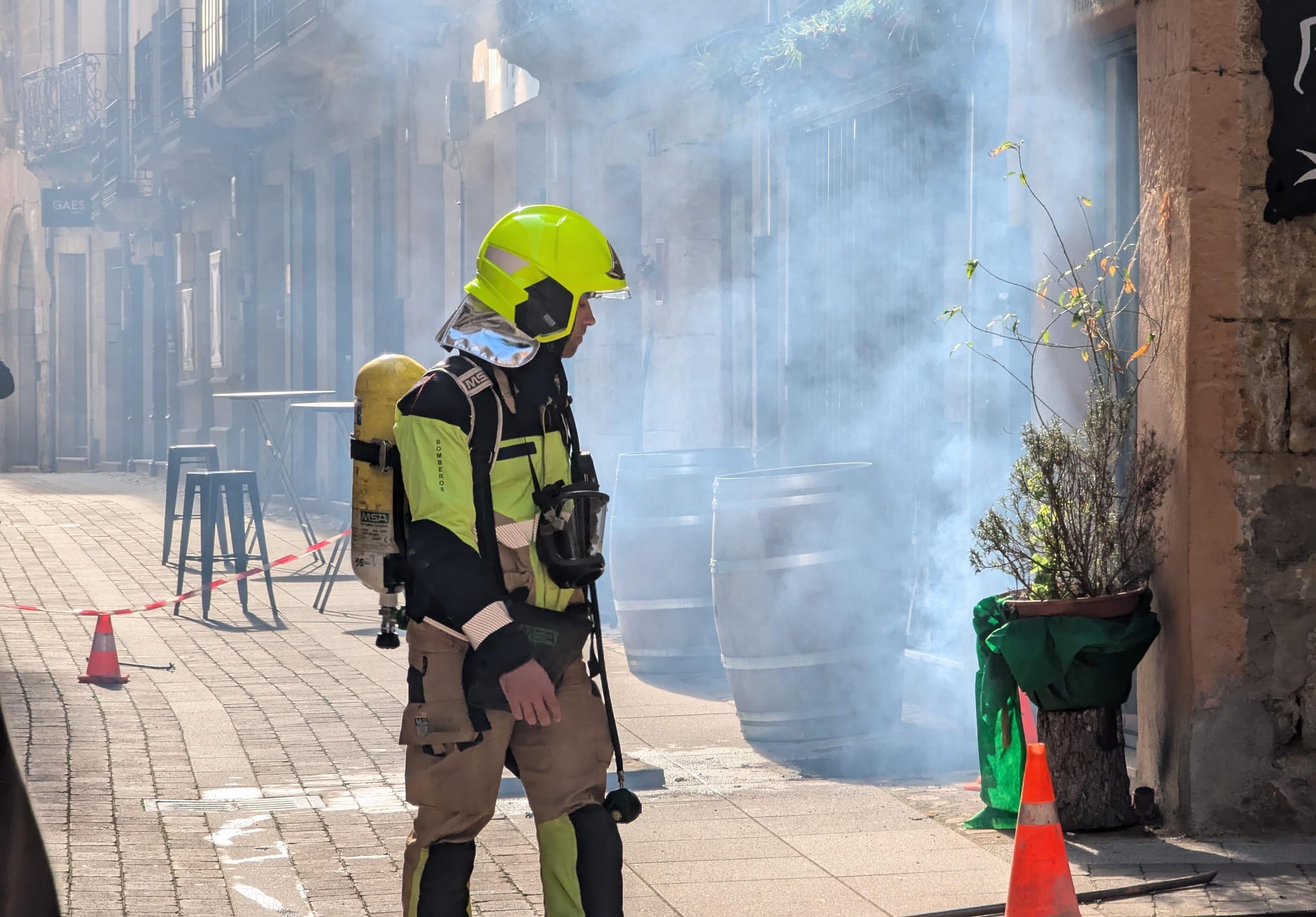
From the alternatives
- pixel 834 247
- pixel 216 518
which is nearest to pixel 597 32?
pixel 834 247

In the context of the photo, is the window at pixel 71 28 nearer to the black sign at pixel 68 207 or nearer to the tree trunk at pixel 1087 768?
the black sign at pixel 68 207

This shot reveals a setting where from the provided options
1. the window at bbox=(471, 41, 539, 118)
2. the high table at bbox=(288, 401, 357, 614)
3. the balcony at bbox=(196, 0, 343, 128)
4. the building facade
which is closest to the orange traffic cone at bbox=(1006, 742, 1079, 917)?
the building facade

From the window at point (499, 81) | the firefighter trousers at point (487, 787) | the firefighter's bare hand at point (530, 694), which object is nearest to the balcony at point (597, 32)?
the window at point (499, 81)

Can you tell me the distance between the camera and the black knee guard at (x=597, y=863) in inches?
144

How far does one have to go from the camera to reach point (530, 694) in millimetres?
3523

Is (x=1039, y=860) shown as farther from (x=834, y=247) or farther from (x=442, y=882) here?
(x=834, y=247)

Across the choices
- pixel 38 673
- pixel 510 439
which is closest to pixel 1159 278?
pixel 510 439

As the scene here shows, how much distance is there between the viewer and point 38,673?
8742mm

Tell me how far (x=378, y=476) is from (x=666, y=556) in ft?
15.3

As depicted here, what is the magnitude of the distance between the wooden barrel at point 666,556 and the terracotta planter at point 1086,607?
313cm

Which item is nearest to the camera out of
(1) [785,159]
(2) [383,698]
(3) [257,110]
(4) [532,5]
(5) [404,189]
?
(2) [383,698]

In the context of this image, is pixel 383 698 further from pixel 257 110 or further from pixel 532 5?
pixel 257 110

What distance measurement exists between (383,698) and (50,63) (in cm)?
3077

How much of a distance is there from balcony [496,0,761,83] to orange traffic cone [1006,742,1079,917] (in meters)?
6.97
